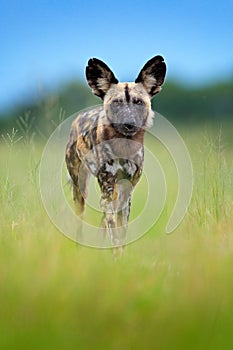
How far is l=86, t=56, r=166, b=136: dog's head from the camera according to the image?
5961mm

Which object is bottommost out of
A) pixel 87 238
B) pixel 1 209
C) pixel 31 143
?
pixel 87 238

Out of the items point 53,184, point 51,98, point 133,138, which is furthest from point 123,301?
point 51,98

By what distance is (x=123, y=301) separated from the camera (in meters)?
3.63

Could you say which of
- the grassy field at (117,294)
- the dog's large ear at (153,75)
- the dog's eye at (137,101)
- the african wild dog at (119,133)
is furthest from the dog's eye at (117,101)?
the grassy field at (117,294)

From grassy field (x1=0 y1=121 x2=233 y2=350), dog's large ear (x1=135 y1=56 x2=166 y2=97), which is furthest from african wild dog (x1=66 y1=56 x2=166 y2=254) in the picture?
grassy field (x1=0 y1=121 x2=233 y2=350)

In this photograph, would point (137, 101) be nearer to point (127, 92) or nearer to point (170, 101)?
point (127, 92)

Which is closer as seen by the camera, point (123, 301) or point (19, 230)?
point (123, 301)

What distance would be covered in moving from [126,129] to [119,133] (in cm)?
14

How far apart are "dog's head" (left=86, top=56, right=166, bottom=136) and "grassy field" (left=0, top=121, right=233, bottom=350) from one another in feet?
4.64

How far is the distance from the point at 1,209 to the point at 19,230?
0.80 metres

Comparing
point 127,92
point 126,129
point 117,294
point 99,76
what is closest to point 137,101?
point 127,92

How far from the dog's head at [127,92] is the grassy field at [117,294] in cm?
141

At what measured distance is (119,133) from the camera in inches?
241

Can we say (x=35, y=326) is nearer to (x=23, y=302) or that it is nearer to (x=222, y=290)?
(x=23, y=302)
